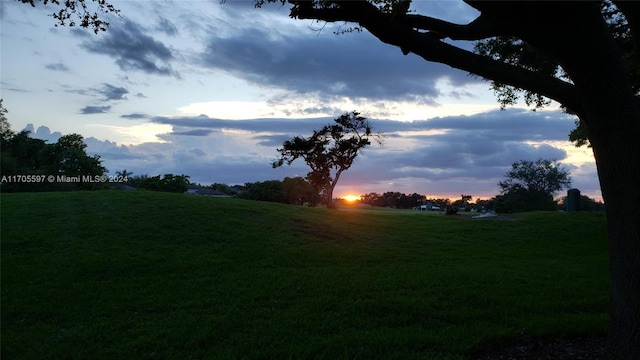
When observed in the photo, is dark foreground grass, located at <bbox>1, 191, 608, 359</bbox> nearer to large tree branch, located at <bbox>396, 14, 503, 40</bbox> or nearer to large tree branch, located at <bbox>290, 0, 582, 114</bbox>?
large tree branch, located at <bbox>290, 0, 582, 114</bbox>

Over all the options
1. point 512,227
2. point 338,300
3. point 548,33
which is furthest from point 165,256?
point 512,227

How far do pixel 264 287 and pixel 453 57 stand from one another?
5.41 meters

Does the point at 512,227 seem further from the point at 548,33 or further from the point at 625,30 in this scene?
the point at 548,33

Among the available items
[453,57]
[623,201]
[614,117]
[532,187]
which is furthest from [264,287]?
[532,187]

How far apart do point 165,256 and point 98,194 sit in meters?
9.62

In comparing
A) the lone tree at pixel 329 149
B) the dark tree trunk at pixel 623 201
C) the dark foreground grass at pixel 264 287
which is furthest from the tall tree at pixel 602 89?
the lone tree at pixel 329 149

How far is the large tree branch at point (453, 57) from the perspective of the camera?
5242mm

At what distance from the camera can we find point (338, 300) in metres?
7.72

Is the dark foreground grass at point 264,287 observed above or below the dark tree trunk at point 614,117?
below

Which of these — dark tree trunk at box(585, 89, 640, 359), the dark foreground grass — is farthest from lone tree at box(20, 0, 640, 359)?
the dark foreground grass

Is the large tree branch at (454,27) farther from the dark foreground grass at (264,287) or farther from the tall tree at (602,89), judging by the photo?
the dark foreground grass at (264,287)

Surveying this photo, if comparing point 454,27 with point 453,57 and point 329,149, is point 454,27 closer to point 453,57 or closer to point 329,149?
point 453,57

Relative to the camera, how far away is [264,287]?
8.52 metres

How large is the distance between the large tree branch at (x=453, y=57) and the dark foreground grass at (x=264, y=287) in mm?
3311
